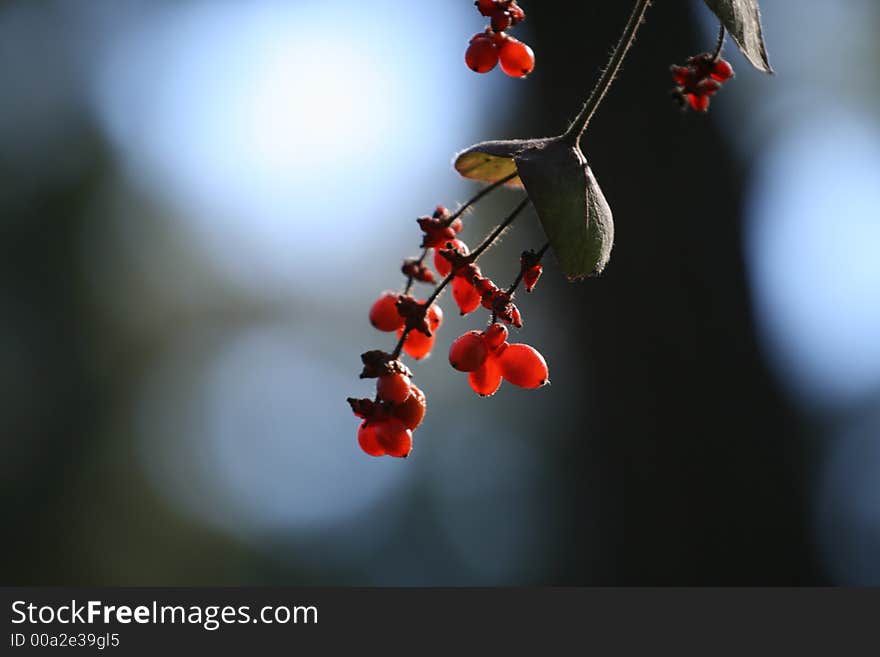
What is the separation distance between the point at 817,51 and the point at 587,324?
2.92 metres

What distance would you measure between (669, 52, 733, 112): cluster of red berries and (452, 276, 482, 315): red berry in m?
0.36

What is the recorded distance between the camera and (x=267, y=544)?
14352mm

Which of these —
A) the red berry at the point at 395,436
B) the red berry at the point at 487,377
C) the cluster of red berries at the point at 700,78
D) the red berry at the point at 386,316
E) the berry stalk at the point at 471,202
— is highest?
the cluster of red berries at the point at 700,78

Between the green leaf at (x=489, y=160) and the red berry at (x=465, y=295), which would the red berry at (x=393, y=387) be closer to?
the red berry at (x=465, y=295)

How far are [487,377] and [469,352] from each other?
0.04 meters

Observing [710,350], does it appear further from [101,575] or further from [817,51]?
[101,575]

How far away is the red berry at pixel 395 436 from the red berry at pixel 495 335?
0.12m

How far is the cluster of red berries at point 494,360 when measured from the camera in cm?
93

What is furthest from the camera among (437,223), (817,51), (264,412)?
(264,412)

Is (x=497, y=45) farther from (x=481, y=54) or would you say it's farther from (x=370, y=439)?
(x=370, y=439)

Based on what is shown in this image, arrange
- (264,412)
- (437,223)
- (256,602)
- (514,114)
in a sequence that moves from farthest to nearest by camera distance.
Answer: (264,412) → (514,114) → (256,602) → (437,223)

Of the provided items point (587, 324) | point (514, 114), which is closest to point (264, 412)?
point (514, 114)

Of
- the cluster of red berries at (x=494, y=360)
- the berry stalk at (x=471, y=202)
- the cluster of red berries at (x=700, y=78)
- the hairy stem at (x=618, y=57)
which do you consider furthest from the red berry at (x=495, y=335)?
the cluster of red berries at (x=700, y=78)

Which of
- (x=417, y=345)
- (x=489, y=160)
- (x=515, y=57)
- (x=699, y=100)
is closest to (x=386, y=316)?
(x=417, y=345)
